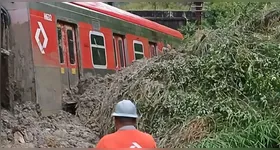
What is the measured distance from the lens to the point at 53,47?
25.3 feet

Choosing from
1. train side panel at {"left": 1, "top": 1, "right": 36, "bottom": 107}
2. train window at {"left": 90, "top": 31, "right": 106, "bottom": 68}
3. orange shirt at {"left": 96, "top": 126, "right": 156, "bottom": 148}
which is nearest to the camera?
orange shirt at {"left": 96, "top": 126, "right": 156, "bottom": 148}

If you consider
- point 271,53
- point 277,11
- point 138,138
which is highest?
point 277,11

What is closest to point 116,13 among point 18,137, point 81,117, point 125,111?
point 81,117

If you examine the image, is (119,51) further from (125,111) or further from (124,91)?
(125,111)

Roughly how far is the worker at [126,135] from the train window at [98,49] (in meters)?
5.31

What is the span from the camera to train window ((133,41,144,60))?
1066 centimetres

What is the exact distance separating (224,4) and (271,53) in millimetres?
4599

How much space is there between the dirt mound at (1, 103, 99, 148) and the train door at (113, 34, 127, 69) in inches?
94.9

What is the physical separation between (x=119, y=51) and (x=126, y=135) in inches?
256

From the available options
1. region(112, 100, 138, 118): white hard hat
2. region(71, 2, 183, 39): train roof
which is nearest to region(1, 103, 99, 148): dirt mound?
region(71, 2, 183, 39): train roof

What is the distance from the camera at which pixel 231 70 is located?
6.69m

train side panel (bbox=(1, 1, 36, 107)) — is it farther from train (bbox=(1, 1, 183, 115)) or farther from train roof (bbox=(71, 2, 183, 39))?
train roof (bbox=(71, 2, 183, 39))

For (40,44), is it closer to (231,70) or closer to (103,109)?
(103,109)

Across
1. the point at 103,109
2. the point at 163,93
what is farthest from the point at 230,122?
the point at 103,109
